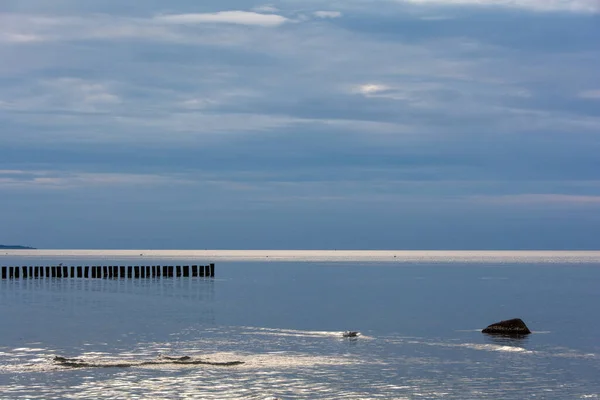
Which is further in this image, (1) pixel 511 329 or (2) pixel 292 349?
(1) pixel 511 329

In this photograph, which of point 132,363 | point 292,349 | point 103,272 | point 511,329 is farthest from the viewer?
point 103,272

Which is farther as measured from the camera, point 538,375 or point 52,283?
point 52,283

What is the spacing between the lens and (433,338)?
4584cm

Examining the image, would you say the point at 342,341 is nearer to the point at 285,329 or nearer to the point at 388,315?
the point at 285,329

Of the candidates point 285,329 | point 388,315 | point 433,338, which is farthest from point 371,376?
point 388,315

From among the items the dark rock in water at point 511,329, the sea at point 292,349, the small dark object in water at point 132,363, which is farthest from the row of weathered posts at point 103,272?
the small dark object in water at point 132,363

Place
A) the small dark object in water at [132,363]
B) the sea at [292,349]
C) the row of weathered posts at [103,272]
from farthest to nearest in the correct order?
the row of weathered posts at [103,272]
the small dark object in water at [132,363]
the sea at [292,349]

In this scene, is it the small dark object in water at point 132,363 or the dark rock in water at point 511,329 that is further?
the dark rock in water at point 511,329

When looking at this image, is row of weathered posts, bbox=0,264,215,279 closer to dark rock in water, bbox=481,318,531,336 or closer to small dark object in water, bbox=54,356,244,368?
dark rock in water, bbox=481,318,531,336

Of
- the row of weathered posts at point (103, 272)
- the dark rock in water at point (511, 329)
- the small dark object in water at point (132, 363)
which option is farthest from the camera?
the row of weathered posts at point (103, 272)

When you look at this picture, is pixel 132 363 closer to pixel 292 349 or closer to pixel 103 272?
pixel 292 349

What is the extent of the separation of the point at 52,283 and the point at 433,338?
67574mm

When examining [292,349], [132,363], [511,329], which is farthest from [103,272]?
[132,363]

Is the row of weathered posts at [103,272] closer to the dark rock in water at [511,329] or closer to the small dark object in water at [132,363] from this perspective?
the dark rock in water at [511,329]
